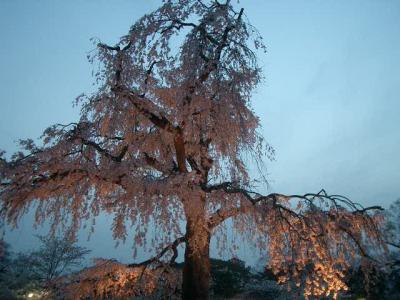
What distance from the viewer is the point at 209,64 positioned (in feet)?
25.3

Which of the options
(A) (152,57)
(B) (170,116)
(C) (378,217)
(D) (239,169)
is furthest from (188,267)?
(A) (152,57)

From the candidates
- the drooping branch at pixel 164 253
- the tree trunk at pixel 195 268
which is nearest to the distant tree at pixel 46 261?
the drooping branch at pixel 164 253

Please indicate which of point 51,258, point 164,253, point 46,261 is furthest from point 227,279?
point 46,261

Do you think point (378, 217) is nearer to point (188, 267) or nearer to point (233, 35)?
point (188, 267)

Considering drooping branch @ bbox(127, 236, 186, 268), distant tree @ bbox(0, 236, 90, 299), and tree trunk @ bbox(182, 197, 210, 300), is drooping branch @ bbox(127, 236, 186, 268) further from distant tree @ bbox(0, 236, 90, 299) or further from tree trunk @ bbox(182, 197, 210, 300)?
distant tree @ bbox(0, 236, 90, 299)

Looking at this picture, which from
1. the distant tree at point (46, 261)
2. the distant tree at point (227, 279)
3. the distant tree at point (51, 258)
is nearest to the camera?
the distant tree at point (227, 279)

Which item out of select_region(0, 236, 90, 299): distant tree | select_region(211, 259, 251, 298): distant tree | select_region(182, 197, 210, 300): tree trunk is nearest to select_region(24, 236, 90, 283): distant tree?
select_region(0, 236, 90, 299): distant tree

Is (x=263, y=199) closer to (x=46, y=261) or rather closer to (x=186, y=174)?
(x=186, y=174)

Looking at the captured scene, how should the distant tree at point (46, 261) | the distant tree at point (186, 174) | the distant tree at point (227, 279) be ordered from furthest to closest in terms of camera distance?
the distant tree at point (46, 261) → the distant tree at point (227, 279) → the distant tree at point (186, 174)

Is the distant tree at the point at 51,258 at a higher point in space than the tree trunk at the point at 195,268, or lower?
higher

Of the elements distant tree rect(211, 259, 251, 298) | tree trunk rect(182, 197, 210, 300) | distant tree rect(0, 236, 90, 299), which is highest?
distant tree rect(0, 236, 90, 299)

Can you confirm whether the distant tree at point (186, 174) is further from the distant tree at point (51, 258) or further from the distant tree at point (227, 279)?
the distant tree at point (51, 258)

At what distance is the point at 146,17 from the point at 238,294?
734 inches

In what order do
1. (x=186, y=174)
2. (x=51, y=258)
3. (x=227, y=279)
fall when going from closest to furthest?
(x=186, y=174) < (x=227, y=279) < (x=51, y=258)
